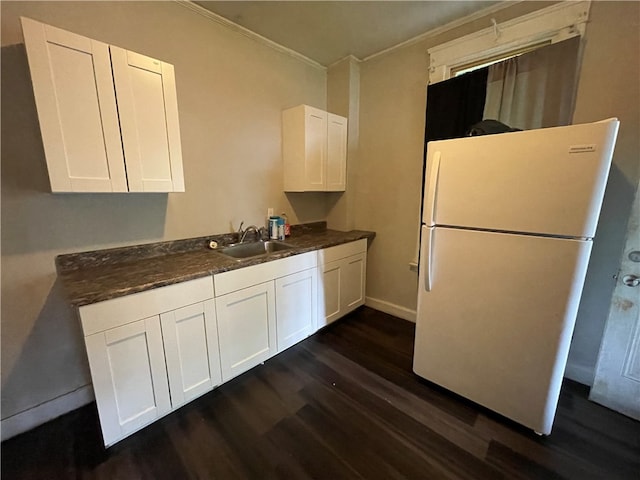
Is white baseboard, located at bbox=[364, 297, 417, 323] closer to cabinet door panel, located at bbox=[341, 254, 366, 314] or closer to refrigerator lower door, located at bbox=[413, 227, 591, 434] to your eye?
cabinet door panel, located at bbox=[341, 254, 366, 314]

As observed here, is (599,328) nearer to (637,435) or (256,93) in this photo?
(637,435)

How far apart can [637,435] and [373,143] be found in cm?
279

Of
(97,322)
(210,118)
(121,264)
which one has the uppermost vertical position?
(210,118)

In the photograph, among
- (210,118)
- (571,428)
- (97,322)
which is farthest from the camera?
(210,118)

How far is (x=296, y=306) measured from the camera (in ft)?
7.23

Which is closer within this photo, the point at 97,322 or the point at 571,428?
the point at 97,322

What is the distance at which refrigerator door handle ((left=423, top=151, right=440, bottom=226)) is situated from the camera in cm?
163

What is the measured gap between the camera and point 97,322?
1.26 metres

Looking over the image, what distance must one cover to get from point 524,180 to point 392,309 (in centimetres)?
190

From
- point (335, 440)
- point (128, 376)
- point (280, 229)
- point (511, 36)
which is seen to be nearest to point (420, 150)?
point (511, 36)

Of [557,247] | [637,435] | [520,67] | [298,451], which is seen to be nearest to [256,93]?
[520,67]

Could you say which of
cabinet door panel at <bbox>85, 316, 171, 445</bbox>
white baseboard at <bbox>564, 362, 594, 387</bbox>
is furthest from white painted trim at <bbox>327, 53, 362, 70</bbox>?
white baseboard at <bbox>564, 362, 594, 387</bbox>

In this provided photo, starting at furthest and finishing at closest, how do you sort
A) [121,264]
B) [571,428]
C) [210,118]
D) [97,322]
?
[210,118], [121,264], [571,428], [97,322]

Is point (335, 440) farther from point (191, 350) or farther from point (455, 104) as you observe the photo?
point (455, 104)
